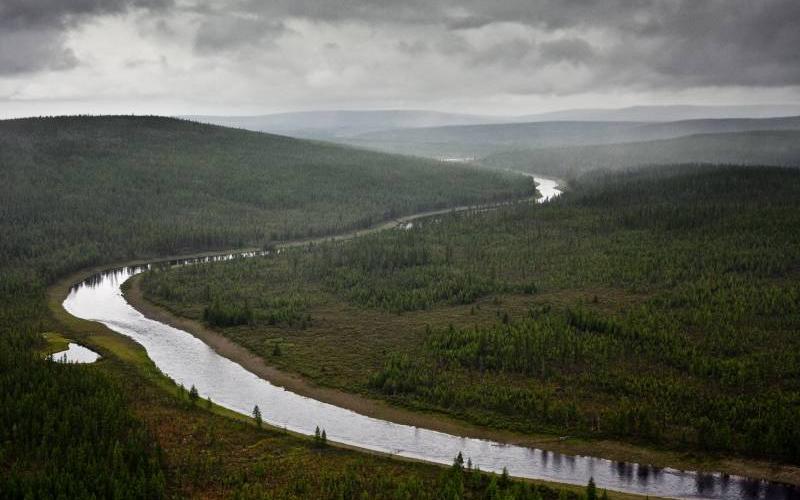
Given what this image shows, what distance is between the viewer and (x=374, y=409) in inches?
3558

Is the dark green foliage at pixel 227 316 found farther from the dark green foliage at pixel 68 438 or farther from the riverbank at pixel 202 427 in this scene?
the dark green foliage at pixel 68 438

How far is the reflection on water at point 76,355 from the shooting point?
105 metres

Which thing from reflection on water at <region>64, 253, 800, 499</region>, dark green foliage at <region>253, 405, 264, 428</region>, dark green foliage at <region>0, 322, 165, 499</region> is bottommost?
reflection on water at <region>64, 253, 800, 499</region>

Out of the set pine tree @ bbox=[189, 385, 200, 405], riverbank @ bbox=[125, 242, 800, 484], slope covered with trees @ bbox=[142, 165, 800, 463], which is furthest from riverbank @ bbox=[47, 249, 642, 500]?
slope covered with trees @ bbox=[142, 165, 800, 463]

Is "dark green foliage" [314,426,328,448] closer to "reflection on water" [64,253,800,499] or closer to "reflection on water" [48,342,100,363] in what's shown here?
"reflection on water" [64,253,800,499]

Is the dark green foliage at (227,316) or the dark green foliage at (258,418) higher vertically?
the dark green foliage at (227,316)

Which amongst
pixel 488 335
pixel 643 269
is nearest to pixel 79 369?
pixel 488 335

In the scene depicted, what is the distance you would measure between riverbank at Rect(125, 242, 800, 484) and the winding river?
3.53 ft

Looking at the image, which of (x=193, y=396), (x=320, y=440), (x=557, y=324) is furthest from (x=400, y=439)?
(x=557, y=324)

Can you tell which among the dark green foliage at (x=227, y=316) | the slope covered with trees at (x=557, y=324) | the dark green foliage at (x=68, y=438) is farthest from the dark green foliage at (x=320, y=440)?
the dark green foliage at (x=227, y=316)

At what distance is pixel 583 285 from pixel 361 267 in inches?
1983

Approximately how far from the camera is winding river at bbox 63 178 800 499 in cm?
7075

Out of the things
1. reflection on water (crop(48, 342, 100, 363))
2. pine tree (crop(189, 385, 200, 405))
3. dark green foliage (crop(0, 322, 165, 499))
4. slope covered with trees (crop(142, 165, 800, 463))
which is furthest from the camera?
reflection on water (crop(48, 342, 100, 363))

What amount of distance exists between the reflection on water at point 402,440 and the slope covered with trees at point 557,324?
17.4ft
